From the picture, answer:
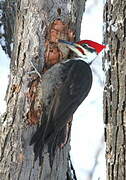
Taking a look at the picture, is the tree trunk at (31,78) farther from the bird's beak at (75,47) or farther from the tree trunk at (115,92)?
the tree trunk at (115,92)

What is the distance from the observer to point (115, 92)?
10.4 ft

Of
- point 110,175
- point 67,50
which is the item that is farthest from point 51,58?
point 110,175

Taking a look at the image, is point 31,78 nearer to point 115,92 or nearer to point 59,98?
point 59,98

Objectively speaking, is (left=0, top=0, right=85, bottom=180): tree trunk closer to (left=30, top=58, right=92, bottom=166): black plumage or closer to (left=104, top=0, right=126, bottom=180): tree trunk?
(left=30, top=58, right=92, bottom=166): black plumage

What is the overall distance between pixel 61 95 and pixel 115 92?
0.44 meters

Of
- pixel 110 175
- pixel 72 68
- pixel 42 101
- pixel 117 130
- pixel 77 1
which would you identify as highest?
pixel 77 1

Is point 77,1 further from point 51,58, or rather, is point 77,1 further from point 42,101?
point 42,101

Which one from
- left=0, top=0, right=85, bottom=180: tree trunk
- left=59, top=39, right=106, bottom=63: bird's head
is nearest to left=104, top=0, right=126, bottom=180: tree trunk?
left=59, top=39, right=106, bottom=63: bird's head

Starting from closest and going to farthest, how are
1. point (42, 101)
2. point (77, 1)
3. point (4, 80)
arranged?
point (42, 101) → point (77, 1) → point (4, 80)

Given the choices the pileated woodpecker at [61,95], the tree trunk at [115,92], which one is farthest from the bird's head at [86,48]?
the tree trunk at [115,92]

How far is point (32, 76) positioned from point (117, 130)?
2.17ft

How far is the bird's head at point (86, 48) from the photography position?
9.98ft

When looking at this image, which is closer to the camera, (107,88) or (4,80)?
(107,88)

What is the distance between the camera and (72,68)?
2992 millimetres
